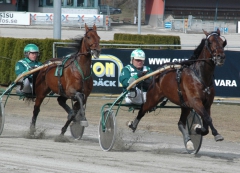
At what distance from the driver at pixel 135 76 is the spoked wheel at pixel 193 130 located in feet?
2.44

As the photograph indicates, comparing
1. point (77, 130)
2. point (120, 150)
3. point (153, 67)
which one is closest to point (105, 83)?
point (153, 67)

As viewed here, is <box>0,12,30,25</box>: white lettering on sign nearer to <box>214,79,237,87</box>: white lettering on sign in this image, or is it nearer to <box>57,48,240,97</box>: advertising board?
<box>57,48,240,97</box>: advertising board

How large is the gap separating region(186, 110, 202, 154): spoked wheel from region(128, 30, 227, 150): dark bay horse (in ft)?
0.80

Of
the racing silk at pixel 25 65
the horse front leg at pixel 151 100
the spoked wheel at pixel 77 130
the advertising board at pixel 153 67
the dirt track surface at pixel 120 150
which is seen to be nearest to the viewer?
the dirt track surface at pixel 120 150

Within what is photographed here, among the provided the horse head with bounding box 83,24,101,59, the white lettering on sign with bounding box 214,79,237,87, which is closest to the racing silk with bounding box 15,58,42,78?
the horse head with bounding box 83,24,101,59

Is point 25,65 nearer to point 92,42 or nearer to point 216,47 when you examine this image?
point 92,42

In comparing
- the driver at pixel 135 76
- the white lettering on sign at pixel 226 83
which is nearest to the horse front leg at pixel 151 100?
the driver at pixel 135 76

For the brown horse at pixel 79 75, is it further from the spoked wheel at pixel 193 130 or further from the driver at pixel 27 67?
the spoked wheel at pixel 193 130

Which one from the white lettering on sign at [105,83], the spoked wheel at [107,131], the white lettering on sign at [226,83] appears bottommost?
the white lettering on sign at [105,83]

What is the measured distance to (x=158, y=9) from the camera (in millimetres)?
51375

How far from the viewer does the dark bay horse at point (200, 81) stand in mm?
8164

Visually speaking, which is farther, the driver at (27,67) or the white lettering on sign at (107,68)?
the white lettering on sign at (107,68)

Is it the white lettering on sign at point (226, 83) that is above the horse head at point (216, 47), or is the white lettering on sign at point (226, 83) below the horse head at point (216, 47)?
below

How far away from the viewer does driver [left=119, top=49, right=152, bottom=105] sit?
941 cm
